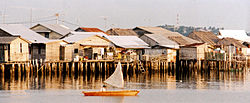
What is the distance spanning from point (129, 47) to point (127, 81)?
53.6ft

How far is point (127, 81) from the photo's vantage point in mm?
66375

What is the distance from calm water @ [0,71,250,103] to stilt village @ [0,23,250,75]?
192cm

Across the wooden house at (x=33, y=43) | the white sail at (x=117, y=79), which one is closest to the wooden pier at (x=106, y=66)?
the wooden house at (x=33, y=43)

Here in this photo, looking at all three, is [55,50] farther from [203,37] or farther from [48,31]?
[203,37]

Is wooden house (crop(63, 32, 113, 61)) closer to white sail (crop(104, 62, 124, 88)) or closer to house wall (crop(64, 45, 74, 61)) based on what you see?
house wall (crop(64, 45, 74, 61))

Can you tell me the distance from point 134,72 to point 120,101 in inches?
1181

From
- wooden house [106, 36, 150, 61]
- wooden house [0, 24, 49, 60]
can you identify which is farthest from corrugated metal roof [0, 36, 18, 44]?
wooden house [106, 36, 150, 61]

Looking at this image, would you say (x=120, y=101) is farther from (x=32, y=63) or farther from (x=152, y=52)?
(x=152, y=52)

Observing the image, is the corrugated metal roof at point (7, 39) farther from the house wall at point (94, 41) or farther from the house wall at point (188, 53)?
the house wall at point (188, 53)

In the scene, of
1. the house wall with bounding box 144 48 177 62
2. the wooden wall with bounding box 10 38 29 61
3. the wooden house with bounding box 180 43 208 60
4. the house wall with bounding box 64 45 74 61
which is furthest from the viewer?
the wooden house with bounding box 180 43 208 60

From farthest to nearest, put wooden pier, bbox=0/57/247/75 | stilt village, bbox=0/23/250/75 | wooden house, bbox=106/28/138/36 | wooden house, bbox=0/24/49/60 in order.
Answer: wooden house, bbox=106/28/138/36 < wooden house, bbox=0/24/49/60 < stilt village, bbox=0/23/250/75 < wooden pier, bbox=0/57/247/75

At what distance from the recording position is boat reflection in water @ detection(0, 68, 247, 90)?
5969 centimetres

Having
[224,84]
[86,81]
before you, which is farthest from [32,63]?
[224,84]

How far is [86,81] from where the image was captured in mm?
65312
